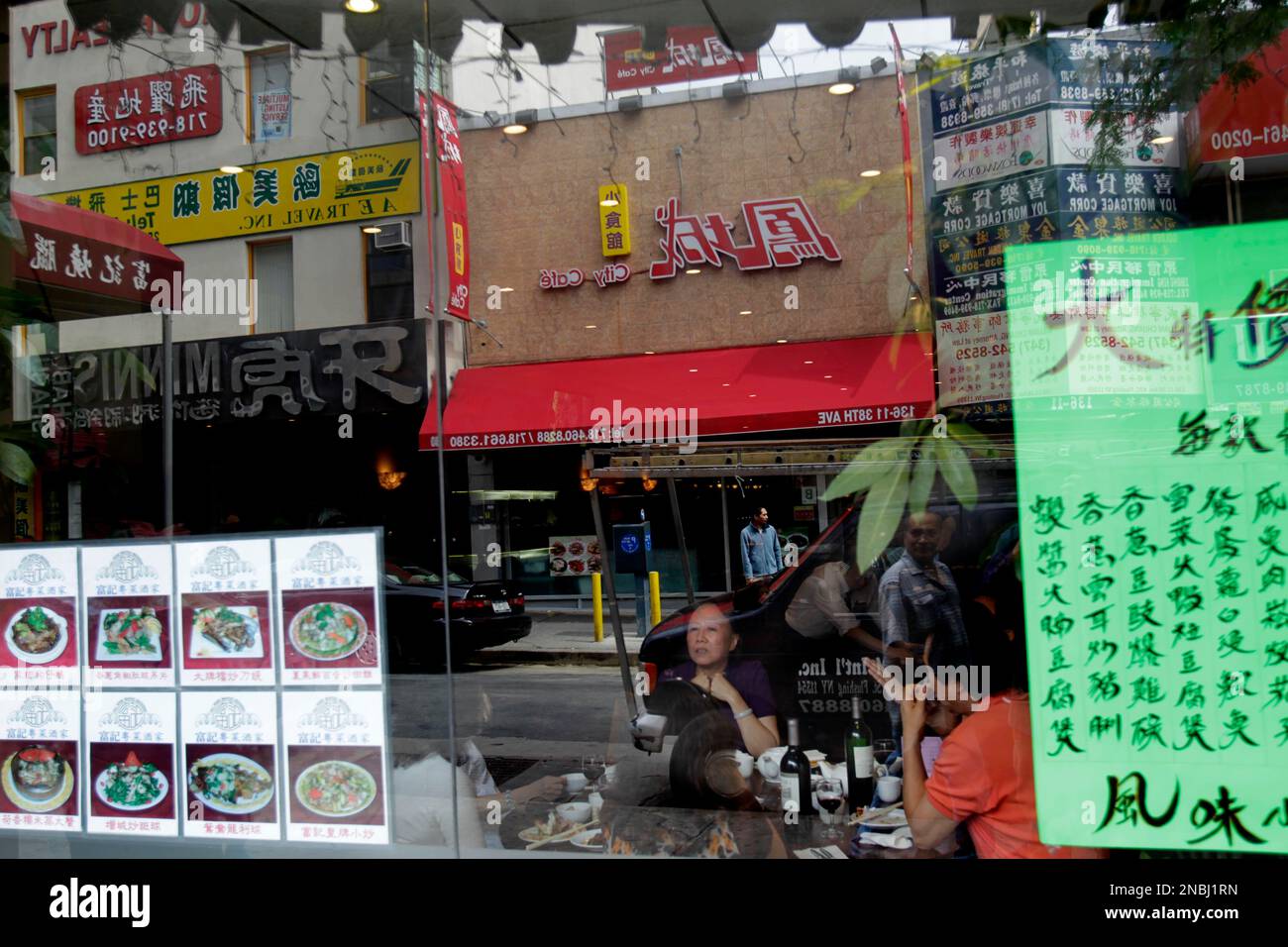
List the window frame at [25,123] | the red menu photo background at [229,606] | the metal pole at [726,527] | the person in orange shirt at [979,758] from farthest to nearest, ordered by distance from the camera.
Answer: the window frame at [25,123] < the red menu photo background at [229,606] < the metal pole at [726,527] < the person in orange shirt at [979,758]

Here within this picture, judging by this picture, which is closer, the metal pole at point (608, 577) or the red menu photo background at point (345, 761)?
the metal pole at point (608, 577)

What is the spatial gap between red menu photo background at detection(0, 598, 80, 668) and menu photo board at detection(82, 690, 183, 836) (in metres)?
0.15

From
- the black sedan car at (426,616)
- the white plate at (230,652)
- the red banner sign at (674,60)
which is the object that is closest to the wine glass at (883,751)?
the black sedan car at (426,616)

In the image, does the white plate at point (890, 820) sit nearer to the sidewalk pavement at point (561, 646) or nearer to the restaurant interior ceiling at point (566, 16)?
the sidewalk pavement at point (561, 646)

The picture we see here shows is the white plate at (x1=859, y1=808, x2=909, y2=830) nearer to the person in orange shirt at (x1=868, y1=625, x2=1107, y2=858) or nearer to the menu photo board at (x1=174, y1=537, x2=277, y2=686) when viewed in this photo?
the person in orange shirt at (x1=868, y1=625, x2=1107, y2=858)

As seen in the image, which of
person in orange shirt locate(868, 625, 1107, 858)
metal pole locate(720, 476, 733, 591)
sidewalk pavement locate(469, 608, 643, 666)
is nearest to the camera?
person in orange shirt locate(868, 625, 1107, 858)

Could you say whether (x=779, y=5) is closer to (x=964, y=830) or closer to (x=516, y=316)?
(x=516, y=316)

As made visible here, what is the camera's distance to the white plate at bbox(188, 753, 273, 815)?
3156mm

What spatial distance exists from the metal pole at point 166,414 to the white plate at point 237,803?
0.81 metres

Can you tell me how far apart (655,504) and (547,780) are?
1.11 meters

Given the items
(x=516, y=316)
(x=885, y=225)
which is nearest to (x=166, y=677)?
(x=516, y=316)

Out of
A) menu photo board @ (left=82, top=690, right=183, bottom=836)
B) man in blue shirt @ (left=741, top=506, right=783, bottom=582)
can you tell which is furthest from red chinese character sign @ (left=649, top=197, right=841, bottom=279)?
menu photo board @ (left=82, top=690, right=183, bottom=836)

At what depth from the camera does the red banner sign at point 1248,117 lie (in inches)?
104

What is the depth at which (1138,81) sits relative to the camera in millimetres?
2746
